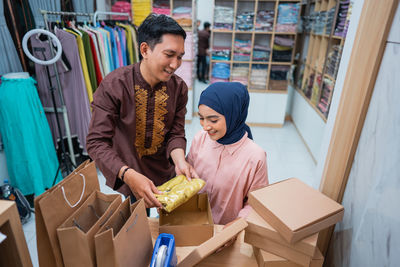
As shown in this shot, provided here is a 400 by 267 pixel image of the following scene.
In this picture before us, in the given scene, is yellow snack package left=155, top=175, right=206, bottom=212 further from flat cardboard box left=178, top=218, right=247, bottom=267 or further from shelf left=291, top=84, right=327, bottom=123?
shelf left=291, top=84, right=327, bottom=123

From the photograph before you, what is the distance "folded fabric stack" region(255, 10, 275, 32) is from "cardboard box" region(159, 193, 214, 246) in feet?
12.4

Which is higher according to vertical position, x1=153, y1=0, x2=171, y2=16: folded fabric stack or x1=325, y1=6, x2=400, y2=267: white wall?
x1=153, y1=0, x2=171, y2=16: folded fabric stack

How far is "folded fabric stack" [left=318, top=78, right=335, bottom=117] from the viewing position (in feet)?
11.4

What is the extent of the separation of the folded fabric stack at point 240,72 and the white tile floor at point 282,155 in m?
0.97

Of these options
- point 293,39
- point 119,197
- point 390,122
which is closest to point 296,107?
point 293,39

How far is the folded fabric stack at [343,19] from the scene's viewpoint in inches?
122

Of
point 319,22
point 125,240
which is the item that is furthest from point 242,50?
point 125,240

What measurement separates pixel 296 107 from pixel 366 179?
4.19m

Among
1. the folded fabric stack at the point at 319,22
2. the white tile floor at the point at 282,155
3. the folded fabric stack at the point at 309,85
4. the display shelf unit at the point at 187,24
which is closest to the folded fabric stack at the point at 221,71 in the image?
the display shelf unit at the point at 187,24

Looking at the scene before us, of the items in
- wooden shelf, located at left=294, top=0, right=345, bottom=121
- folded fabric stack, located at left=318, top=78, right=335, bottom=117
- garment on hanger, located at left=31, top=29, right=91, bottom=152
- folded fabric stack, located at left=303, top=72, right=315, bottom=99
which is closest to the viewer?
garment on hanger, located at left=31, top=29, right=91, bottom=152

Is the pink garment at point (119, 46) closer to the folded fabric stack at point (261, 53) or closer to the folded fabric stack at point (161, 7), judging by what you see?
the folded fabric stack at point (161, 7)

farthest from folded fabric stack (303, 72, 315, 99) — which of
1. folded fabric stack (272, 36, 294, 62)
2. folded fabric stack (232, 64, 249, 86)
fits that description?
folded fabric stack (232, 64, 249, 86)

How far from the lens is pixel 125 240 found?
730 millimetres

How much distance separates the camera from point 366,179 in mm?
917
